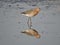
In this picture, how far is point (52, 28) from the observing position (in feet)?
3.67

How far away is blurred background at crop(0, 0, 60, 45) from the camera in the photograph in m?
1.08

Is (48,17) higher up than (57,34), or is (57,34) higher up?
(48,17)

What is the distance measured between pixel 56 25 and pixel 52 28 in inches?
1.3

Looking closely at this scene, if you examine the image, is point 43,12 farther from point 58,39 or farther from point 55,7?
point 58,39

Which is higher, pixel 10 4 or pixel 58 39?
pixel 10 4

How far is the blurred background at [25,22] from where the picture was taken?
3.54 ft

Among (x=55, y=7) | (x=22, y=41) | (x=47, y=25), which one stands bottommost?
(x=22, y=41)

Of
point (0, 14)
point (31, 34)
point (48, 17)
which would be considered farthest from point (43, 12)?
point (0, 14)

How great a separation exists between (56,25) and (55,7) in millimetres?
120

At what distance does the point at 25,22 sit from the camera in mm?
1118

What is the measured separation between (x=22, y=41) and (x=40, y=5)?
27 centimetres

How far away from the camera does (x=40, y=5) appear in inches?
42.5

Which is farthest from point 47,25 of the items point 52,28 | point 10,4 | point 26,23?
point 10,4

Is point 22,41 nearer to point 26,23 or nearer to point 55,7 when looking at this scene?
point 26,23
